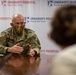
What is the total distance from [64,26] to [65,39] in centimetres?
5

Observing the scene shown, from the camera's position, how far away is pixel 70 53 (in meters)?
0.98

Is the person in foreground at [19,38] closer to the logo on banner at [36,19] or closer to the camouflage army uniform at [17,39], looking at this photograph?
the camouflage army uniform at [17,39]

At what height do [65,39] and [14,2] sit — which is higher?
[14,2]

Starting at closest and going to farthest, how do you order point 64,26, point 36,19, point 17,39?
point 64,26 → point 17,39 → point 36,19

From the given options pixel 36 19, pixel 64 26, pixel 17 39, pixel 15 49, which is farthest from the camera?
pixel 36 19

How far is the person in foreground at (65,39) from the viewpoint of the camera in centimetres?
96

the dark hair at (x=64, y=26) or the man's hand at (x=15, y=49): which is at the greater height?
the dark hair at (x=64, y=26)

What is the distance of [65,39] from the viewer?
1.00m

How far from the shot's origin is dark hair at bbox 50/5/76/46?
3.23ft

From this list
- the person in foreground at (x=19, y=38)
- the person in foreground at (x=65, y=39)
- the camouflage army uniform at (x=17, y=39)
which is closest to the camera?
the person in foreground at (x=65, y=39)

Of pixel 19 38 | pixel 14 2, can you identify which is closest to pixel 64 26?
pixel 19 38

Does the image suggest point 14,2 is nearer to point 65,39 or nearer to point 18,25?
point 18,25

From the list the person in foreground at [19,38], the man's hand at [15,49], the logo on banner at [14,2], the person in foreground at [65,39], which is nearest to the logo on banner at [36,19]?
the logo on banner at [14,2]

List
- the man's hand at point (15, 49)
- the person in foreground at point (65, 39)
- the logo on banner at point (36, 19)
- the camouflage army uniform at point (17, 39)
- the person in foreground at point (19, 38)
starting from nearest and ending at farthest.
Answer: the person in foreground at point (65, 39), the man's hand at point (15, 49), the person in foreground at point (19, 38), the camouflage army uniform at point (17, 39), the logo on banner at point (36, 19)
